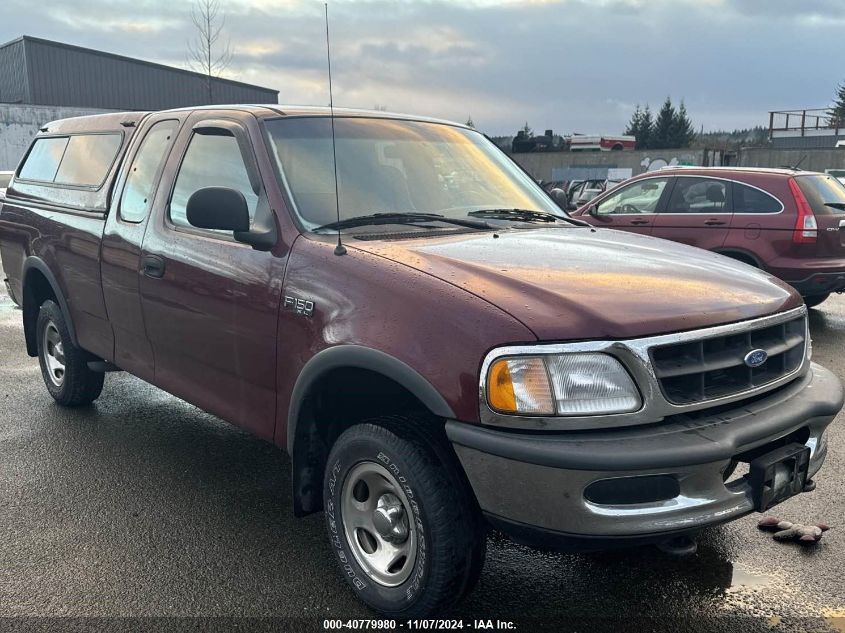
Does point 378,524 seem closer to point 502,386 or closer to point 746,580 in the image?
point 502,386

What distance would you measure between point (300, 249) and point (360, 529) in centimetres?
114

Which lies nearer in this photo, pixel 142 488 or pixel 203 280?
pixel 203 280

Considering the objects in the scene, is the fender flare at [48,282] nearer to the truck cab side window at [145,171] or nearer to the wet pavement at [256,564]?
the wet pavement at [256,564]

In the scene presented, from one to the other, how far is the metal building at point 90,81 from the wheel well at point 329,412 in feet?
123

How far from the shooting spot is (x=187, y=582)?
3.10 m

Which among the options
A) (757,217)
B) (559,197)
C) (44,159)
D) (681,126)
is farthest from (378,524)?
(681,126)

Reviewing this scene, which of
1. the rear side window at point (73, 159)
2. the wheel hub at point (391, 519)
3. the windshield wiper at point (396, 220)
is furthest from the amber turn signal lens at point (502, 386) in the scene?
the rear side window at point (73, 159)

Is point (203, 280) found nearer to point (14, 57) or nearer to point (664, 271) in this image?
point (664, 271)

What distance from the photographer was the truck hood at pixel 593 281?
7.84 ft

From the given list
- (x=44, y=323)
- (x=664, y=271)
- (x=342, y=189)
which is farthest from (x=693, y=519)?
(x=44, y=323)

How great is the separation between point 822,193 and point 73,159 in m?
7.31

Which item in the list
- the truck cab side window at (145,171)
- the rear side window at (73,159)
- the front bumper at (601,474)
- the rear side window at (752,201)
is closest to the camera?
the front bumper at (601,474)

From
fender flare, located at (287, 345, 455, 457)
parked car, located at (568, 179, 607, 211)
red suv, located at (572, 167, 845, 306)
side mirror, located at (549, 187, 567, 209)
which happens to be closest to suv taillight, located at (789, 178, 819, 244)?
red suv, located at (572, 167, 845, 306)

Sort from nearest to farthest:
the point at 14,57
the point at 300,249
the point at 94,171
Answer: the point at 300,249, the point at 94,171, the point at 14,57
